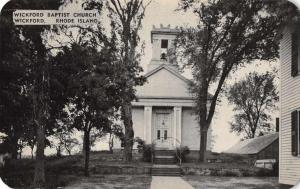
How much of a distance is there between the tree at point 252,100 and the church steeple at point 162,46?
256 cm

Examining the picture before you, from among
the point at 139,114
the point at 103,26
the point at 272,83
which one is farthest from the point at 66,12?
the point at 272,83

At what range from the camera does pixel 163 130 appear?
21.1m

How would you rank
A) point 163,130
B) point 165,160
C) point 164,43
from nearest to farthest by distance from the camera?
point 164,43 → point 163,130 → point 165,160

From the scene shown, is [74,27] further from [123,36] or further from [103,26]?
[123,36]

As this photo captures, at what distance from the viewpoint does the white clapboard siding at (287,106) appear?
15.3 m

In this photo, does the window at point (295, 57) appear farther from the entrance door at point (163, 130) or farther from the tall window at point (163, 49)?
the entrance door at point (163, 130)

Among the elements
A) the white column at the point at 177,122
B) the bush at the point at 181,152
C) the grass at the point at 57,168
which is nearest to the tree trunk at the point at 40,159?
the grass at the point at 57,168

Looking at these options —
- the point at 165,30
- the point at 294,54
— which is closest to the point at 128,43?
the point at 165,30

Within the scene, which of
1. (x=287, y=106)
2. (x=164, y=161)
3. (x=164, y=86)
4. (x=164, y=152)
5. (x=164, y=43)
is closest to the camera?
(x=287, y=106)

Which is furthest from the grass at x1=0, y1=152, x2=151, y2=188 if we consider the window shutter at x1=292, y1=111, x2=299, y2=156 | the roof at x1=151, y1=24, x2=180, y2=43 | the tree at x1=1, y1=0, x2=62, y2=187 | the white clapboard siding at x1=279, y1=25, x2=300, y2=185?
the window shutter at x1=292, y1=111, x2=299, y2=156

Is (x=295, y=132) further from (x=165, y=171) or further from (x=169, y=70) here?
(x=165, y=171)

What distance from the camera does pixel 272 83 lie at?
16781mm

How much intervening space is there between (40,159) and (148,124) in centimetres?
474

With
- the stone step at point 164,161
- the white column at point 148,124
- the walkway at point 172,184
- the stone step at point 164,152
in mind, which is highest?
the white column at point 148,124
